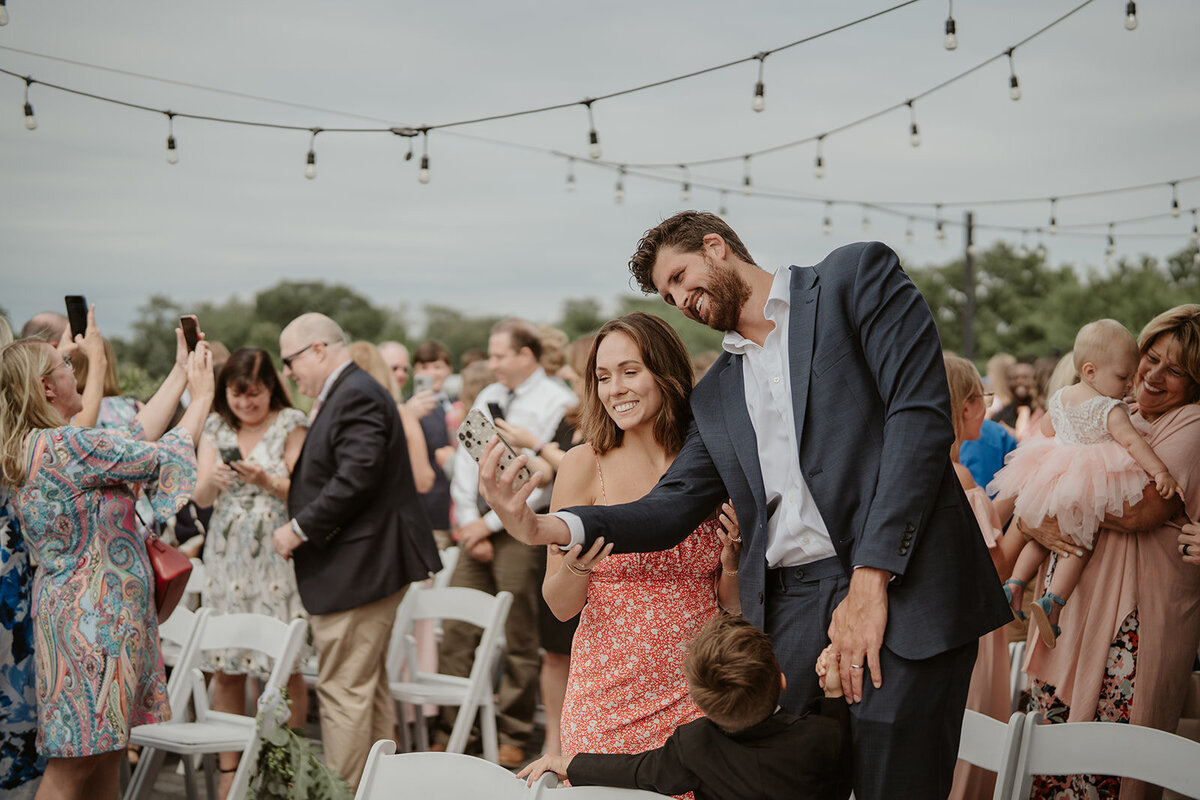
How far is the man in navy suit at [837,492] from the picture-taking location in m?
1.86

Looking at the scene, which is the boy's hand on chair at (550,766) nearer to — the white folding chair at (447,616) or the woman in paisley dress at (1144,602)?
the woman in paisley dress at (1144,602)

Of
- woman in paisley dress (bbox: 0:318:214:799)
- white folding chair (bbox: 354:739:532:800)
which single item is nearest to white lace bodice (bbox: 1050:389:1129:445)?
white folding chair (bbox: 354:739:532:800)

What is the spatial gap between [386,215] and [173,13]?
53.9ft

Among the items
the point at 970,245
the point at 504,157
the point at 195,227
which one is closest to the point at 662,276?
the point at 970,245

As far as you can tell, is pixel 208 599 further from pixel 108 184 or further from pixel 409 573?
pixel 108 184

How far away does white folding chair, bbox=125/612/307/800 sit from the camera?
3.54m

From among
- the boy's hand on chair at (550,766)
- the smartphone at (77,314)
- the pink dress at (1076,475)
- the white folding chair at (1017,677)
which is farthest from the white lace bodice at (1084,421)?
the smartphone at (77,314)

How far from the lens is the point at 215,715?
13.3 feet

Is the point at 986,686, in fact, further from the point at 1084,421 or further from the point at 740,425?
the point at 740,425

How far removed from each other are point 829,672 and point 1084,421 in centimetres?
181

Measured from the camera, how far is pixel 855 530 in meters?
1.97

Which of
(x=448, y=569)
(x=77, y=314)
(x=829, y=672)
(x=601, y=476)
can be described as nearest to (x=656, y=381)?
(x=601, y=476)

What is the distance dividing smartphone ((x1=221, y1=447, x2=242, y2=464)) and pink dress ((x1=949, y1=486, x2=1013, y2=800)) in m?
3.07

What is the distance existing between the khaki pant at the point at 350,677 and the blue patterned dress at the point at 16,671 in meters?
1.16
